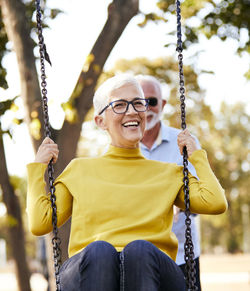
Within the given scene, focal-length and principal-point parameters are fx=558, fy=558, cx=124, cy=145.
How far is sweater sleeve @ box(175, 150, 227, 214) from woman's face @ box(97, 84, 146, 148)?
0.34m

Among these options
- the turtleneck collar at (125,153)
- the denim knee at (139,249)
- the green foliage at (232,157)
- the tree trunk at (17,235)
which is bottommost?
the green foliage at (232,157)

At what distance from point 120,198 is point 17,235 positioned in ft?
21.4

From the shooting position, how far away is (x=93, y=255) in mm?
2227

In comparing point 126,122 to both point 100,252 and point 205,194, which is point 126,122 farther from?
point 100,252

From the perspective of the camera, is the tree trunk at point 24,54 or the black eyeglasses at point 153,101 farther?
the tree trunk at point 24,54

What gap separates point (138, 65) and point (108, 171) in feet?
52.4

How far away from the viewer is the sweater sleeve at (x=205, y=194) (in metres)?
2.55

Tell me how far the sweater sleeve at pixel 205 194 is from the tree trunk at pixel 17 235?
5846 mm

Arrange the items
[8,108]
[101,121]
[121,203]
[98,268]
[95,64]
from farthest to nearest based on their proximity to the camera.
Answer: [8,108] → [95,64] → [101,121] → [121,203] → [98,268]

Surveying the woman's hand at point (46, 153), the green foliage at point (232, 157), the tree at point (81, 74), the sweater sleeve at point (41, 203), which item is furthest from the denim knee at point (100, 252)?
the green foliage at point (232, 157)

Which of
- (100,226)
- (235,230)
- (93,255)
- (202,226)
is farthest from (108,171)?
(202,226)

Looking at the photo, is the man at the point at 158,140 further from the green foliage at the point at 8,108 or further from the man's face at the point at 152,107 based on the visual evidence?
the green foliage at the point at 8,108

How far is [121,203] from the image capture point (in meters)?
2.51

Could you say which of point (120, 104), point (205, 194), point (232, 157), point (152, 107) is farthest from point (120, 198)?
point (232, 157)
